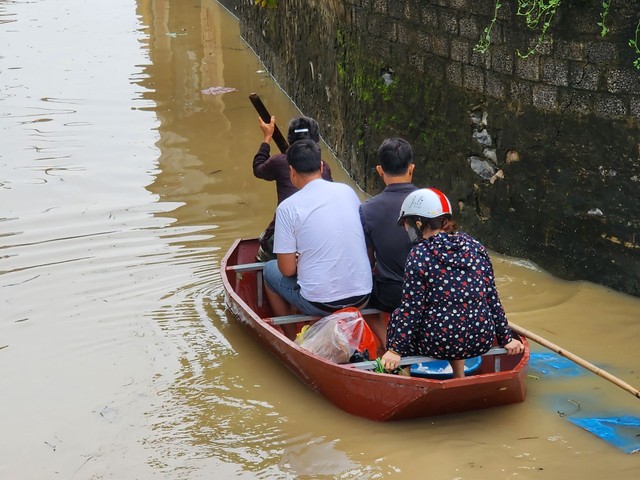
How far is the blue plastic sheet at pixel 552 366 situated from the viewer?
6.41 m

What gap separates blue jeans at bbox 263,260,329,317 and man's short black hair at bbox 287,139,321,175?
0.75 m

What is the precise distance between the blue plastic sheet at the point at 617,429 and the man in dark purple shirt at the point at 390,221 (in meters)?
1.37

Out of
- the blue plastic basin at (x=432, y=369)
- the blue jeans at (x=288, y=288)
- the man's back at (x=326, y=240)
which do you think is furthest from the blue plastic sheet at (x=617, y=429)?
the blue jeans at (x=288, y=288)

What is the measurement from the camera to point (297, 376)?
6.57 metres

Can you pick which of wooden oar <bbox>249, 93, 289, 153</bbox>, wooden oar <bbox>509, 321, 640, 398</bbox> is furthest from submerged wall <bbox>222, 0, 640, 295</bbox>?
wooden oar <bbox>509, 321, 640, 398</bbox>

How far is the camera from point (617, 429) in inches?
222

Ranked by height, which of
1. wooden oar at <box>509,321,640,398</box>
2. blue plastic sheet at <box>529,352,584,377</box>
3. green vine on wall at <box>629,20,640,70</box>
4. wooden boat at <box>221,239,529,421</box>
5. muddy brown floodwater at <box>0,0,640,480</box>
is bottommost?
muddy brown floodwater at <box>0,0,640,480</box>

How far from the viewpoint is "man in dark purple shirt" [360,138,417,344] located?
6.22m

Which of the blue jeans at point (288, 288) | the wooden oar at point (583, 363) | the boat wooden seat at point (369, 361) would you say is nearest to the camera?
the wooden oar at point (583, 363)

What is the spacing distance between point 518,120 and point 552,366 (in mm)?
2231

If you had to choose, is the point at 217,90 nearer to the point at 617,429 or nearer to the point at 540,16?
the point at 540,16

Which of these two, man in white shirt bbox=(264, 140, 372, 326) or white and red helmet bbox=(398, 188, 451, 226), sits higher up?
white and red helmet bbox=(398, 188, 451, 226)

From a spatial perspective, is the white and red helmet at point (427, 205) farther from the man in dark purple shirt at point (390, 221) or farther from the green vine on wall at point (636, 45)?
the green vine on wall at point (636, 45)

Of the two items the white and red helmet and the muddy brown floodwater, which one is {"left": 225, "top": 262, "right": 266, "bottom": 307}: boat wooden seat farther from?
the white and red helmet
